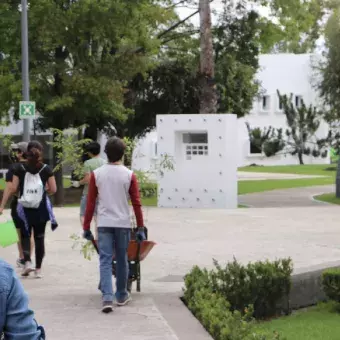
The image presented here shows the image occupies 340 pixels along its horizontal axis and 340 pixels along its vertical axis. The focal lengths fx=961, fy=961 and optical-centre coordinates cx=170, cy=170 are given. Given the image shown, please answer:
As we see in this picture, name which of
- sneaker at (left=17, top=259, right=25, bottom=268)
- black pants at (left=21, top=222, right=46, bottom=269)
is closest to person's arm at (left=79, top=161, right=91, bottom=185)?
black pants at (left=21, top=222, right=46, bottom=269)

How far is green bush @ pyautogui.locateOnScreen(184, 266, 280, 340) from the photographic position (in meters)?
6.14

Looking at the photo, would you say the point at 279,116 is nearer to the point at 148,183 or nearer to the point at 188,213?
the point at 188,213

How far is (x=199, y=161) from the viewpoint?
81.4 ft

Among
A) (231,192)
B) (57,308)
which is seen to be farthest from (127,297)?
(231,192)

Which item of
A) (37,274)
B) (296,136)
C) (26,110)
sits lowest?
(37,274)

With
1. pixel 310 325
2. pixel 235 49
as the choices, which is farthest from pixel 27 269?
pixel 235 49

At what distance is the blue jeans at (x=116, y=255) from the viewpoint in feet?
28.0

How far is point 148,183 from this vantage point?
980cm

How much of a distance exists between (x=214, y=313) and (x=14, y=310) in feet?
13.9

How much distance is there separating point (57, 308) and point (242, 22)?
84.3 feet

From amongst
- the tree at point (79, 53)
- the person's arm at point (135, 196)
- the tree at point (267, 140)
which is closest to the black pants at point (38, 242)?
the person's arm at point (135, 196)

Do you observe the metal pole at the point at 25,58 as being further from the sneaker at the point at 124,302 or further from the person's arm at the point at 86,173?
the sneaker at the point at 124,302

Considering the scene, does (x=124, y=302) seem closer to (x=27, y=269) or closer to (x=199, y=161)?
(x=27, y=269)

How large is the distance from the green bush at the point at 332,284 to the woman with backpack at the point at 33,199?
10.7ft
